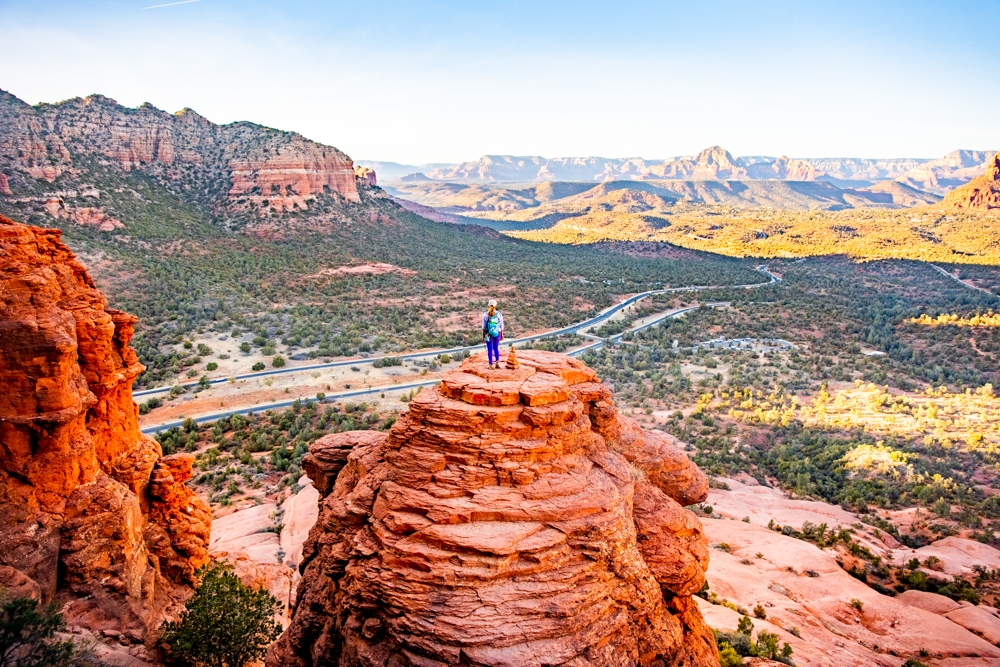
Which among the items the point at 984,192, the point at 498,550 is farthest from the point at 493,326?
the point at 984,192

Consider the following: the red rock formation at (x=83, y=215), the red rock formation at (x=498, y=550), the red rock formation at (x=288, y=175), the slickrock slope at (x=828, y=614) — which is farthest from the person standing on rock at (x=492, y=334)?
the red rock formation at (x=288, y=175)

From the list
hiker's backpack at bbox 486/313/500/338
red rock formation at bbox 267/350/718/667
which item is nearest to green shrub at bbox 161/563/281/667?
red rock formation at bbox 267/350/718/667

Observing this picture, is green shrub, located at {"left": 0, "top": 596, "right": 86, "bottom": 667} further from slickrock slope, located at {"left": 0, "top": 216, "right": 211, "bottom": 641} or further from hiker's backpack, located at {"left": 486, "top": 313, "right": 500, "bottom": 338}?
hiker's backpack, located at {"left": 486, "top": 313, "right": 500, "bottom": 338}

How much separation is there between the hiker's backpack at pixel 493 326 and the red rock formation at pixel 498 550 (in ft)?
3.74

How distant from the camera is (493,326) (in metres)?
14.6

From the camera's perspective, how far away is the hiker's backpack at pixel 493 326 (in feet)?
47.9

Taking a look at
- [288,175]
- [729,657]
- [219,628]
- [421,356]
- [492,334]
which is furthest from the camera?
[288,175]

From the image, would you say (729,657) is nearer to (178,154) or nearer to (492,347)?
(492,347)

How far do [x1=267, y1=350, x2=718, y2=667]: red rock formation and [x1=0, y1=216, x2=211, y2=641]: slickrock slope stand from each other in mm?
4918

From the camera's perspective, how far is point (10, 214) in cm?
5459

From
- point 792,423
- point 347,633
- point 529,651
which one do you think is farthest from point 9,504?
point 792,423

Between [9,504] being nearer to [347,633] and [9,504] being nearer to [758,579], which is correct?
[347,633]

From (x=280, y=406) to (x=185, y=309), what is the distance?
2319cm

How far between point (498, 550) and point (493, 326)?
6.34 meters
